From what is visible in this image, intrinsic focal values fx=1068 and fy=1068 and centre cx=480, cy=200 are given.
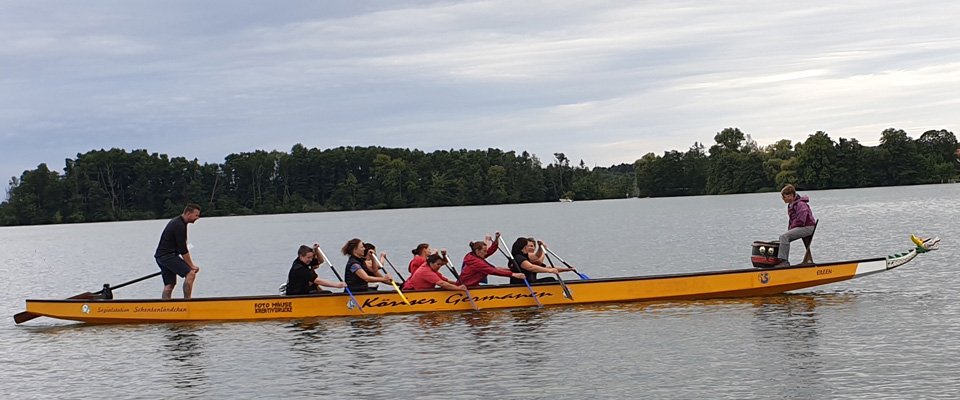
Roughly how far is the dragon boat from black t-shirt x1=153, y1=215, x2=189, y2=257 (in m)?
1.02

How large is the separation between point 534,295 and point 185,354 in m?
6.73

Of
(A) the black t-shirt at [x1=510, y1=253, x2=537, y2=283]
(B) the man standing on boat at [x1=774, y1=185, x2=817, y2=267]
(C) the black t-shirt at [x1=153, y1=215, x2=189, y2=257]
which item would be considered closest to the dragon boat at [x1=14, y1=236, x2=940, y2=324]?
(A) the black t-shirt at [x1=510, y1=253, x2=537, y2=283]

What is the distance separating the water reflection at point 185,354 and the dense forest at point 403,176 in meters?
131

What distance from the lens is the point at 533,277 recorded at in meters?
21.3

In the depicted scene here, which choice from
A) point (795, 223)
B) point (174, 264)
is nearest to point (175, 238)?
point (174, 264)


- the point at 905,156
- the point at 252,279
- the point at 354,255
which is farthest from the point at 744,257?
the point at 905,156

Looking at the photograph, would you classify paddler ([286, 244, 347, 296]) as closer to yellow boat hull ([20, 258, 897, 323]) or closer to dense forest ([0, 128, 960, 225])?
yellow boat hull ([20, 258, 897, 323])

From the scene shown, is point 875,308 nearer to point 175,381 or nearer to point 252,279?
point 175,381

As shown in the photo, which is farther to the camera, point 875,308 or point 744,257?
point 744,257

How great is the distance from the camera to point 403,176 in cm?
17062

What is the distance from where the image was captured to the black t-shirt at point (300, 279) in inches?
822

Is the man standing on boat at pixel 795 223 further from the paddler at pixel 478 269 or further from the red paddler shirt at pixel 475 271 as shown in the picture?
the red paddler shirt at pixel 475 271

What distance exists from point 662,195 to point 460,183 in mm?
39476

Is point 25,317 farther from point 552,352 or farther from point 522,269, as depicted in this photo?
point 552,352
